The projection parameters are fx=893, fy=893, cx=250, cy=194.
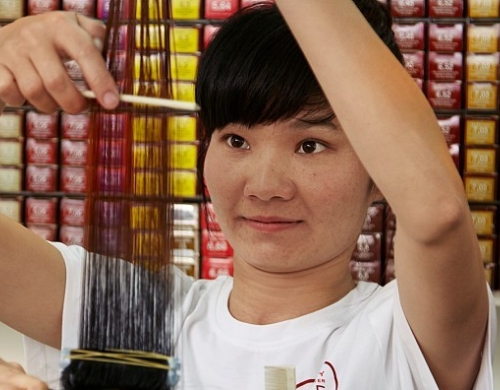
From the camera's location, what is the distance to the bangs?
76cm

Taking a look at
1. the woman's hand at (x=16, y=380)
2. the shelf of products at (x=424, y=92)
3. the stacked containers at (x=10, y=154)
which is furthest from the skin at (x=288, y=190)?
the stacked containers at (x=10, y=154)

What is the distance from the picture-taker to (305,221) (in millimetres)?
773

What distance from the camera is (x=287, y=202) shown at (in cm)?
77

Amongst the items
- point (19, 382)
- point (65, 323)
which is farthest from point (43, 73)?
point (65, 323)

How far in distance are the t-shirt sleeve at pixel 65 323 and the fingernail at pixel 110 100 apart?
1.18 feet

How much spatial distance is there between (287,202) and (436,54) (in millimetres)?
1366

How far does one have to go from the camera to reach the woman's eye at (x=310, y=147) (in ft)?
2.51

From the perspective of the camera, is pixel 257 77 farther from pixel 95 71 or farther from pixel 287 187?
pixel 95 71

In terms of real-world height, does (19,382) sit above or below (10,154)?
above

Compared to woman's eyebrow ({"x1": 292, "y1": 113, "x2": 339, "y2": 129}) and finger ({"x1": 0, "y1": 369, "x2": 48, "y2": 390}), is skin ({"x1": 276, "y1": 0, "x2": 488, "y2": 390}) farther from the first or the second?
finger ({"x1": 0, "y1": 369, "x2": 48, "y2": 390})

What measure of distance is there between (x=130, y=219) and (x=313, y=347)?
302 millimetres

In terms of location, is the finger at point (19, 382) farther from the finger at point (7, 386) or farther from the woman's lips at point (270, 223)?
the woman's lips at point (270, 223)

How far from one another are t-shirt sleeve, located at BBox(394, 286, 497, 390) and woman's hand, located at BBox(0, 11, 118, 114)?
1.16 ft

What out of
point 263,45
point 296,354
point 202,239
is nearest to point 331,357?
point 296,354
